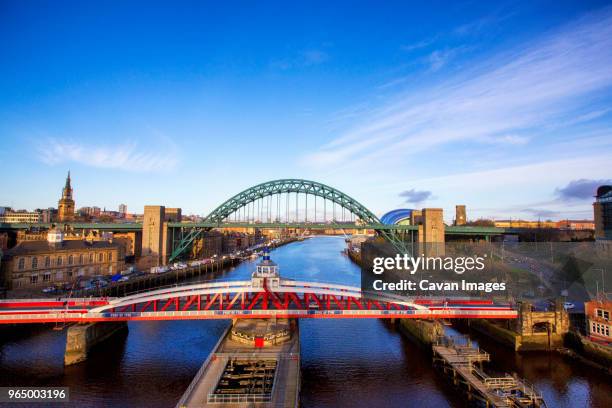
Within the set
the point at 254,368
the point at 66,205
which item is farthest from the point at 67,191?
the point at 254,368

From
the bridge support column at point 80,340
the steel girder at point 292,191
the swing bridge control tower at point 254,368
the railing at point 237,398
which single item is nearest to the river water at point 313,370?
the bridge support column at point 80,340

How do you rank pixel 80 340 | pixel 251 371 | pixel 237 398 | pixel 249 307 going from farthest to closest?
pixel 249 307, pixel 80 340, pixel 251 371, pixel 237 398

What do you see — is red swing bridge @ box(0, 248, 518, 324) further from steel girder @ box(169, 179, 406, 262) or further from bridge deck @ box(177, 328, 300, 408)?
steel girder @ box(169, 179, 406, 262)

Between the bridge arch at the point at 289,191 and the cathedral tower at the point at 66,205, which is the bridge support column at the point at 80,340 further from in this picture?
the cathedral tower at the point at 66,205

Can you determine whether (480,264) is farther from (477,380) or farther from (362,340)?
(477,380)

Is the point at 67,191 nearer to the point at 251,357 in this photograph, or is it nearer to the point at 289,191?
the point at 289,191

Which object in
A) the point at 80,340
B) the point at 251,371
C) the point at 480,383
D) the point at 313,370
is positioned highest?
the point at 251,371
